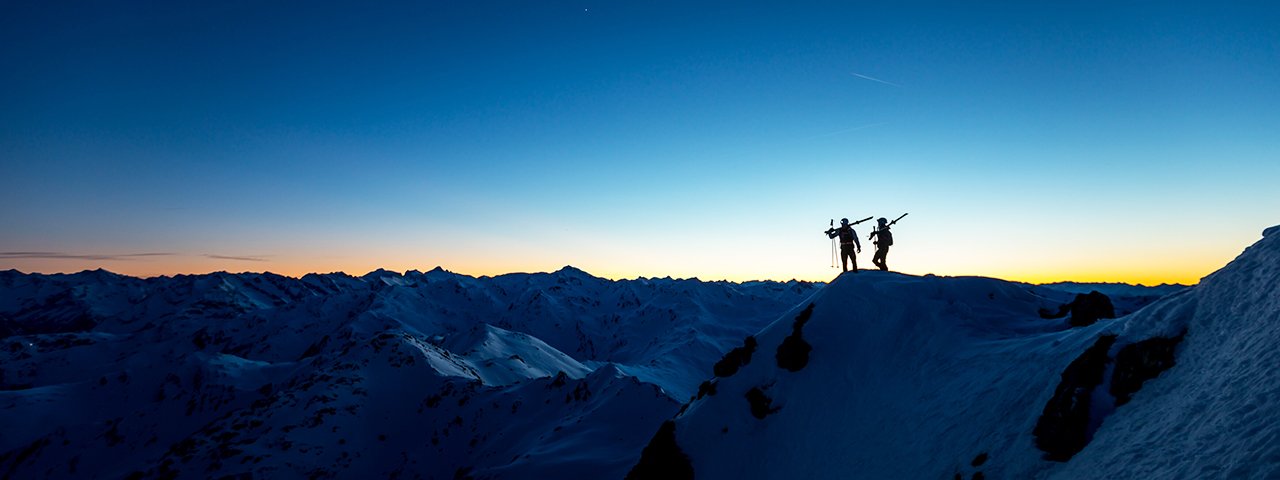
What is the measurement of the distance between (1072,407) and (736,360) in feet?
66.3

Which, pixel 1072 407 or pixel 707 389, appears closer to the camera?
pixel 1072 407

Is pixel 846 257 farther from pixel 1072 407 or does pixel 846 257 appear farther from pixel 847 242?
pixel 1072 407

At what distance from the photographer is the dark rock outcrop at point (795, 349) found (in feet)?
97.5

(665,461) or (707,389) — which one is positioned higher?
(707,389)

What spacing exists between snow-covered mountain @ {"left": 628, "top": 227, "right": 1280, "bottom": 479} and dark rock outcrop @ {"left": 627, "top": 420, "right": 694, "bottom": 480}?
11 centimetres

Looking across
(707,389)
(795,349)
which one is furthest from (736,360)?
(795,349)

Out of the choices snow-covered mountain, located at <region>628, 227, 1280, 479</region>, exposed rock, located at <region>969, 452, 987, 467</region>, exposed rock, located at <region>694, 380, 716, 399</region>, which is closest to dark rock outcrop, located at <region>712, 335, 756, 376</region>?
snow-covered mountain, located at <region>628, 227, 1280, 479</region>

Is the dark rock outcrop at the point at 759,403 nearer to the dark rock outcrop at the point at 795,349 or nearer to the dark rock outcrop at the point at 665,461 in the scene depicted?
the dark rock outcrop at the point at 795,349

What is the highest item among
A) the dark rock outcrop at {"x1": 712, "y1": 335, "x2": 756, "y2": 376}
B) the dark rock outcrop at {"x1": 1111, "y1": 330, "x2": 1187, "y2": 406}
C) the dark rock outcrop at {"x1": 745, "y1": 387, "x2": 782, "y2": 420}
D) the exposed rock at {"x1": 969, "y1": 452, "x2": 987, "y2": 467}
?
the dark rock outcrop at {"x1": 1111, "y1": 330, "x2": 1187, "y2": 406}

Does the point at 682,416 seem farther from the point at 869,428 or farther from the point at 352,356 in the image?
the point at 352,356

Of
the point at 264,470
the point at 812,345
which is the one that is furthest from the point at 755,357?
the point at 264,470

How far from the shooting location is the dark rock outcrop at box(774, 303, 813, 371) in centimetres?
2972

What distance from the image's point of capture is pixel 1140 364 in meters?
14.5

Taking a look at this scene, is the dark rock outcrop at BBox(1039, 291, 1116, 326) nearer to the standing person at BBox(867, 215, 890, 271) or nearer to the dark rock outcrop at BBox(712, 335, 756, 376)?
the standing person at BBox(867, 215, 890, 271)
